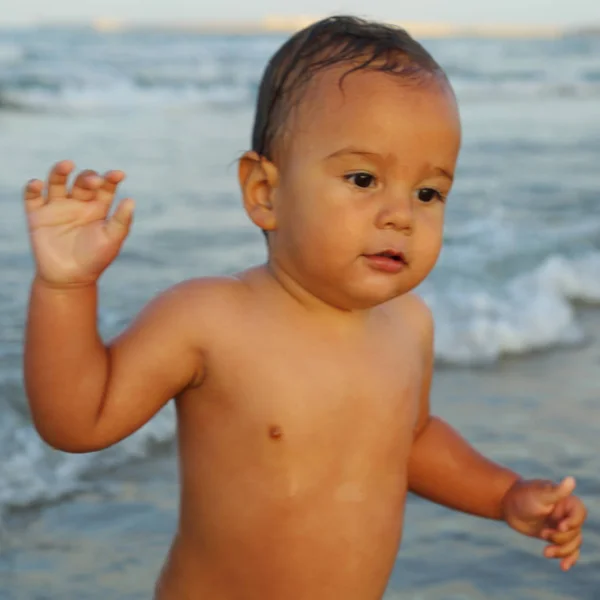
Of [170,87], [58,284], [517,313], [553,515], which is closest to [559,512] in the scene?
[553,515]

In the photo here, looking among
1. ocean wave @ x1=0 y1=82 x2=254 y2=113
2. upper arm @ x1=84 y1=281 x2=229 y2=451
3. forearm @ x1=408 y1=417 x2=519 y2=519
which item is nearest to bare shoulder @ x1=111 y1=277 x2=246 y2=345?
upper arm @ x1=84 y1=281 x2=229 y2=451

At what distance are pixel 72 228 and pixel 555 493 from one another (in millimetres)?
1023

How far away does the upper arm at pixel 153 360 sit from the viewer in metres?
1.91

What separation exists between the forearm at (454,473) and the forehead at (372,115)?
650 mm

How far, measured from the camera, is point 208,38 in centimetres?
2683

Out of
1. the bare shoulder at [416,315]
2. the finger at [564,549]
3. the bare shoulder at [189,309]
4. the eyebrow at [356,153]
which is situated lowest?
the finger at [564,549]

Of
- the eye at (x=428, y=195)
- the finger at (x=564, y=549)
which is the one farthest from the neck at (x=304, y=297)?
the finger at (x=564, y=549)

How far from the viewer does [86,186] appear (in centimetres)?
180

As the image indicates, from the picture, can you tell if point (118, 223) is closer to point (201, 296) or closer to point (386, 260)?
point (201, 296)

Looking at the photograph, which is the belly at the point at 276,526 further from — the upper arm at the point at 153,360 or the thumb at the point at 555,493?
the thumb at the point at 555,493

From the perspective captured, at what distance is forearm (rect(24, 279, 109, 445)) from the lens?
70.9 inches

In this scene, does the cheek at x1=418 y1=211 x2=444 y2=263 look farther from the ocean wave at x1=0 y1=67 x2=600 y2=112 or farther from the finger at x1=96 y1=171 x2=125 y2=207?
the ocean wave at x1=0 y1=67 x2=600 y2=112

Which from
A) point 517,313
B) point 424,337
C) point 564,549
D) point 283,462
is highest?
point 424,337

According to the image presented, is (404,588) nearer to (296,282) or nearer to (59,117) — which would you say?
(296,282)
